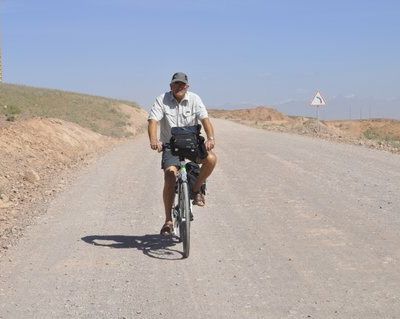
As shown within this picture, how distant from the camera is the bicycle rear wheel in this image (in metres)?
7.02

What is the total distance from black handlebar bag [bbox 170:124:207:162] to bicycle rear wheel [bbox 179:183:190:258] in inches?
15.0

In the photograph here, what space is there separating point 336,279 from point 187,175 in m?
2.22

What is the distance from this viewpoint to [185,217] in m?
7.09

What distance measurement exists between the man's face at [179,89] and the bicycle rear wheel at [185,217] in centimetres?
104

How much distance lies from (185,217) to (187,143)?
834 mm

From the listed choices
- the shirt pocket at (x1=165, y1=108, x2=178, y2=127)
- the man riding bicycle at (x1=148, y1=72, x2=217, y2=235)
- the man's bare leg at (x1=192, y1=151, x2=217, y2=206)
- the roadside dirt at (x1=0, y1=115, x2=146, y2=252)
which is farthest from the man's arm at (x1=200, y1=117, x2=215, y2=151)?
the roadside dirt at (x1=0, y1=115, x2=146, y2=252)

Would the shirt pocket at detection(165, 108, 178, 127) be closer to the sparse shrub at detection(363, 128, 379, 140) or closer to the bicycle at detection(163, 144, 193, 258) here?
the bicycle at detection(163, 144, 193, 258)

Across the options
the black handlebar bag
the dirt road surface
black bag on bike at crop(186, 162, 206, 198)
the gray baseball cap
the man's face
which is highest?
the gray baseball cap

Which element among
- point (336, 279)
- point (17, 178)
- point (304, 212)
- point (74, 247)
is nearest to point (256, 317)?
point (336, 279)

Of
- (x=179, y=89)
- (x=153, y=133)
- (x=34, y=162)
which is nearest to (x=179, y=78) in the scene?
(x=179, y=89)

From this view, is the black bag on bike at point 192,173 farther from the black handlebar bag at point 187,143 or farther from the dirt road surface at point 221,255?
the dirt road surface at point 221,255

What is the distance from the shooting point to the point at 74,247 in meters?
7.63

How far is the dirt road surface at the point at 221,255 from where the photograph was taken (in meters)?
5.51

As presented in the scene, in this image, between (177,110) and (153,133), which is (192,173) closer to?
(153,133)
